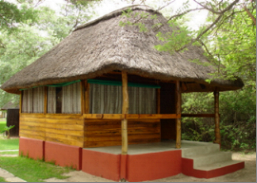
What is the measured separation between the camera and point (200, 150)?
22.9 ft

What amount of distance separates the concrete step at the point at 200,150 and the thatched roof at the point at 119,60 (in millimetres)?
1751

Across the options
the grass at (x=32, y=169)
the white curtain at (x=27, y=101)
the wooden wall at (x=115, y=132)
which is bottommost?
the grass at (x=32, y=169)

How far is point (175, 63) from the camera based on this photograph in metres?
6.32

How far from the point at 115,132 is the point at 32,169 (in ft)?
7.91

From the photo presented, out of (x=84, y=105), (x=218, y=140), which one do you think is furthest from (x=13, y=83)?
(x=218, y=140)

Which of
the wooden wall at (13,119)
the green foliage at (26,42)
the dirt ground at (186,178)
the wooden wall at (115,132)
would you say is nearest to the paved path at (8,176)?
the dirt ground at (186,178)

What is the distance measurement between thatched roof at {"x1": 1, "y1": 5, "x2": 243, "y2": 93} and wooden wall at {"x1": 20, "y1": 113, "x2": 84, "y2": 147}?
1141mm

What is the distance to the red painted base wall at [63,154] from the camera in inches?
254

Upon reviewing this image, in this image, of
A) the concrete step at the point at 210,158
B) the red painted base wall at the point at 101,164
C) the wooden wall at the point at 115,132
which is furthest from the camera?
the wooden wall at the point at 115,132

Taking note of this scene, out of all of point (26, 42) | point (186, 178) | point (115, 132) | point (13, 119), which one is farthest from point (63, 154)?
point (13, 119)

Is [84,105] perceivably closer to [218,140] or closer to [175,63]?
[175,63]

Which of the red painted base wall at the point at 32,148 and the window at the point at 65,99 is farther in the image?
the red painted base wall at the point at 32,148

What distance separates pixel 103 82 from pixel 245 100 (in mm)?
6401

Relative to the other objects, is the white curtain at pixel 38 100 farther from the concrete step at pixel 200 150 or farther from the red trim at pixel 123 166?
the concrete step at pixel 200 150
